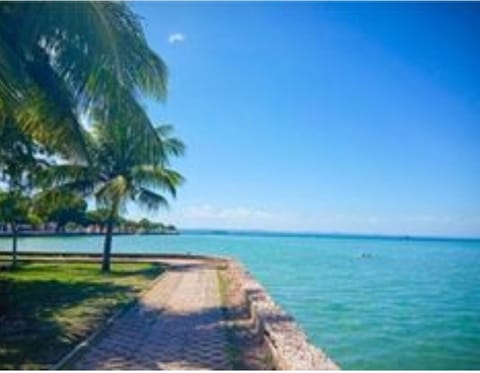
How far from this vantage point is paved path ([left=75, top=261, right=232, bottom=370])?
8023mm

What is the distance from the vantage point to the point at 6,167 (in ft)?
54.1

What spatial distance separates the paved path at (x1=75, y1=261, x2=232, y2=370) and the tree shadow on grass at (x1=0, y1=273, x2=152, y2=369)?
48 cm

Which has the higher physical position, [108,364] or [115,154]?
[115,154]

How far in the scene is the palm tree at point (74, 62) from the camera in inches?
345

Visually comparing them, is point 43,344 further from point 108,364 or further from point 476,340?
point 476,340

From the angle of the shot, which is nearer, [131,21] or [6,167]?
[131,21]

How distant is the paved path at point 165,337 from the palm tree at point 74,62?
310cm

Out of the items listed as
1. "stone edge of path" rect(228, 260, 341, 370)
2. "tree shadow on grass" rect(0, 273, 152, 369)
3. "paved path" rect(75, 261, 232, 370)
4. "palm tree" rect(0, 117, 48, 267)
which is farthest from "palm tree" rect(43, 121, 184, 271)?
"stone edge of path" rect(228, 260, 341, 370)

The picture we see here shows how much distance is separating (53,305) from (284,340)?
6.30 metres

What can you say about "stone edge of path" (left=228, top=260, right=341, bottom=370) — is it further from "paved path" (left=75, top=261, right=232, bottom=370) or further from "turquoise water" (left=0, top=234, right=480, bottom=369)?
"turquoise water" (left=0, top=234, right=480, bottom=369)

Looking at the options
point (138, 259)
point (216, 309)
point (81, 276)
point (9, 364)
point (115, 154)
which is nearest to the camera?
point (9, 364)

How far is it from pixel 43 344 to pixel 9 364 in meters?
1.17

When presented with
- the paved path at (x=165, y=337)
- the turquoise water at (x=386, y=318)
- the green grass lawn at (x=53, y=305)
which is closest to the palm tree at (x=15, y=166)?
the green grass lawn at (x=53, y=305)

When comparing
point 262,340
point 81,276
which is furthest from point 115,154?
point 262,340
